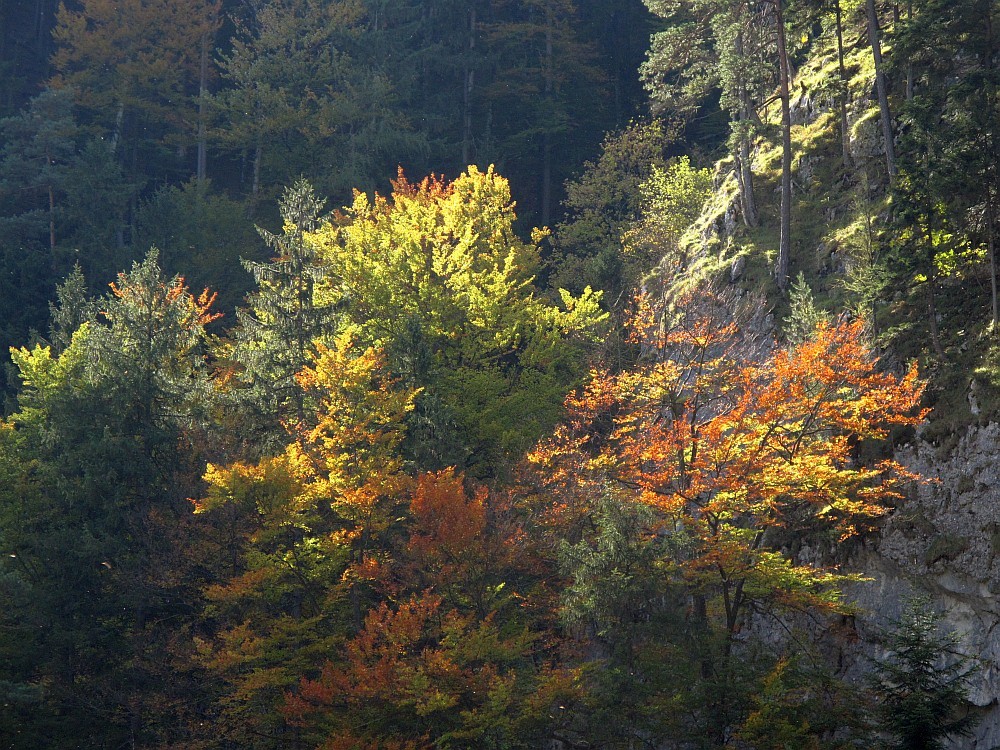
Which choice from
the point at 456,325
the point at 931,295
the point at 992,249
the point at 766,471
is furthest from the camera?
the point at 456,325

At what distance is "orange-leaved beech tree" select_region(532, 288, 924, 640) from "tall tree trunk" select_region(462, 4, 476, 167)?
1205 inches

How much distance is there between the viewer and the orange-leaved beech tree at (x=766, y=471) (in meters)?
23.5

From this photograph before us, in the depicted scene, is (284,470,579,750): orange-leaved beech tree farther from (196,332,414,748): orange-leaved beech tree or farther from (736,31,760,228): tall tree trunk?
(736,31,760,228): tall tree trunk

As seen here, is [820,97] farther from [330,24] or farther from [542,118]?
[330,24]

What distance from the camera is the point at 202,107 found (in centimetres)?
5803

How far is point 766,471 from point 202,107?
1715 inches

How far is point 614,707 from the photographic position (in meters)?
23.8

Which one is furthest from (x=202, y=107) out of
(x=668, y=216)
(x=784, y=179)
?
(x=784, y=179)

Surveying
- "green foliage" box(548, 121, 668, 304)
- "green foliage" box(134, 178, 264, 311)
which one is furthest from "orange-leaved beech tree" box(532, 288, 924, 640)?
"green foliage" box(134, 178, 264, 311)

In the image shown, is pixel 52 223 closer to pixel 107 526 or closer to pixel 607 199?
pixel 107 526

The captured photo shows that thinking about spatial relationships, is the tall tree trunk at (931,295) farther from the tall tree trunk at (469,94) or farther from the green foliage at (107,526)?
the tall tree trunk at (469,94)

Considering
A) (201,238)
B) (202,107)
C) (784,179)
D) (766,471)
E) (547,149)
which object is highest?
(202,107)

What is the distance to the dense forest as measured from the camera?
23984 millimetres

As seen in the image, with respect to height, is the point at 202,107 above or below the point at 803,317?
above
